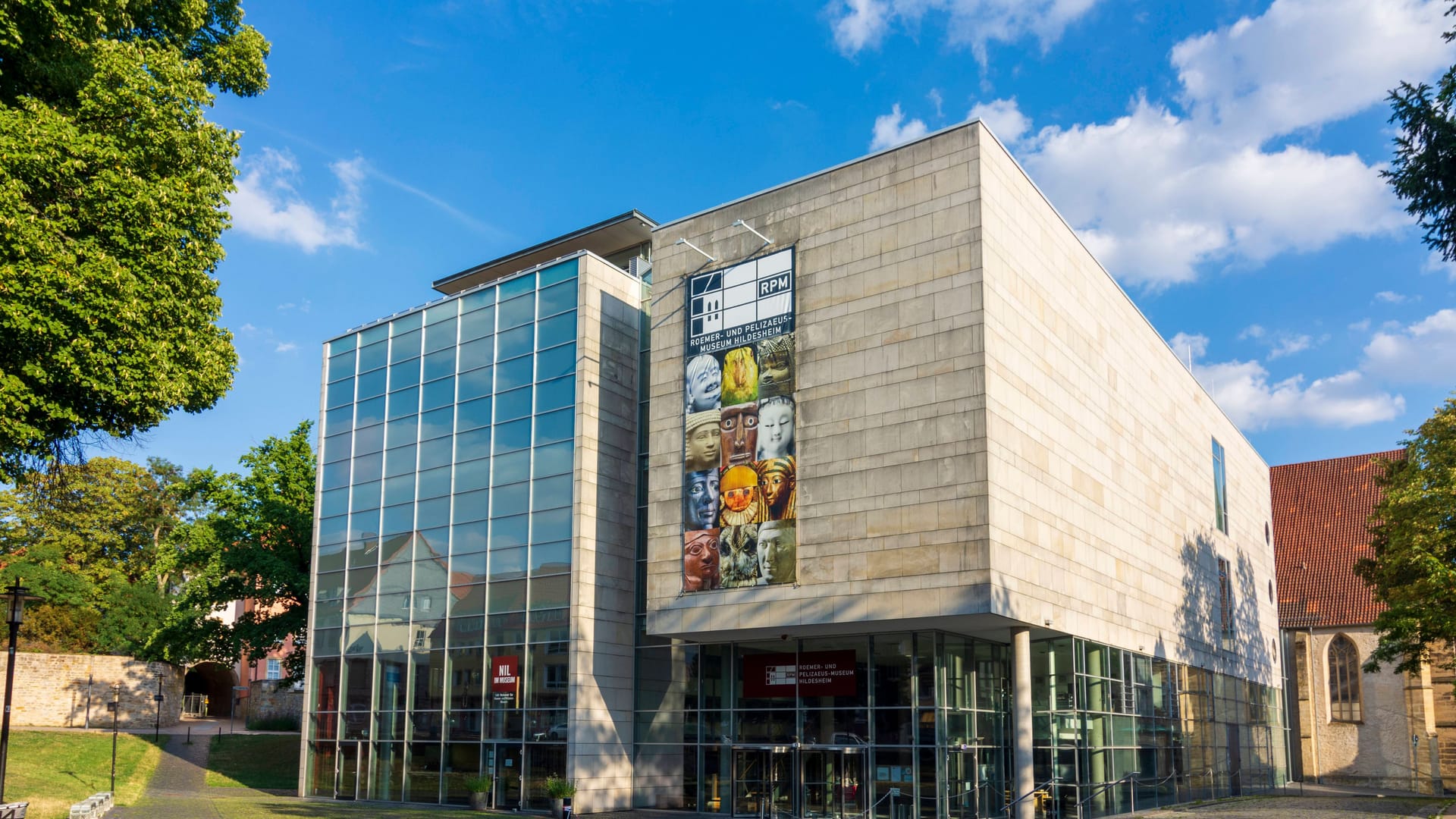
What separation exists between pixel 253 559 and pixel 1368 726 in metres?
60.5

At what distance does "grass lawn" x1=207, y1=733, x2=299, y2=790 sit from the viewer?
45.8m

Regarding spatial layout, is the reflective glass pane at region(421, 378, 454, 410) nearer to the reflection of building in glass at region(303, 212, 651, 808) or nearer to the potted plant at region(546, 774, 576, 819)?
the reflection of building in glass at region(303, 212, 651, 808)

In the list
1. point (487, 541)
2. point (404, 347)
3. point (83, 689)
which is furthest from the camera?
point (83, 689)

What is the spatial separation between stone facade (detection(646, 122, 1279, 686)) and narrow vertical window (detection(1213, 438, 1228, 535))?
14529 millimetres

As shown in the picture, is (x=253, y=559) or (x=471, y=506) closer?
(x=471, y=506)

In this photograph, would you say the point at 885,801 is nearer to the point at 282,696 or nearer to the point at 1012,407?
the point at 1012,407

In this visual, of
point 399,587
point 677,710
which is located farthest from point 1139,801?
point 399,587

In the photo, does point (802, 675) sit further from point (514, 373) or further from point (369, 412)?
point (369, 412)

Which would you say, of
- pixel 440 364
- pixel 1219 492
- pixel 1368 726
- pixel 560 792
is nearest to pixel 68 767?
pixel 440 364

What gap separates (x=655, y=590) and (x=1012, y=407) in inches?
454

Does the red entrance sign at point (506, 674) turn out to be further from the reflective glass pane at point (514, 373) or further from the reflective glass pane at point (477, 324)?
the reflective glass pane at point (477, 324)

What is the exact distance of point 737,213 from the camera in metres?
35.0

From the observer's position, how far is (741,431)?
109ft

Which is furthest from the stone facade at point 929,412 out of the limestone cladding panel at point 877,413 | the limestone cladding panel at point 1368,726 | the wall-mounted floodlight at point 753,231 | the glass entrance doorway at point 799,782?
the limestone cladding panel at point 1368,726
